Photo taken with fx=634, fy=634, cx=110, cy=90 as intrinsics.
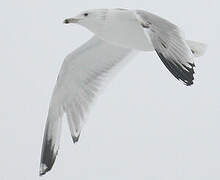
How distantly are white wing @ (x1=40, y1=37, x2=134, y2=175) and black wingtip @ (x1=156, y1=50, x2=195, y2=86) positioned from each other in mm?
783

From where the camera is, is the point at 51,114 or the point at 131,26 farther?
the point at 51,114

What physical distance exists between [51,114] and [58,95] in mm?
84

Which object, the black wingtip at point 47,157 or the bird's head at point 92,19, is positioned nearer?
the bird's head at point 92,19

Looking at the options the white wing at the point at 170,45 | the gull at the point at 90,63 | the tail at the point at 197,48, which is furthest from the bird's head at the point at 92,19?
the tail at the point at 197,48

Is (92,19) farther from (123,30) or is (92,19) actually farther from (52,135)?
(52,135)

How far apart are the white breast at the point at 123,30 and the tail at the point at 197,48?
0.27 meters

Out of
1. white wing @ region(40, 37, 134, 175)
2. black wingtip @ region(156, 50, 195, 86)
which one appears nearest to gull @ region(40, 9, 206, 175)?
white wing @ region(40, 37, 134, 175)

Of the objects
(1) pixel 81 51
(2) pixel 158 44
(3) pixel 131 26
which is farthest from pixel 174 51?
(1) pixel 81 51

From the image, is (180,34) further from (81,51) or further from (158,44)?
(81,51)

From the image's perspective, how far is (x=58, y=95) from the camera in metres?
2.63

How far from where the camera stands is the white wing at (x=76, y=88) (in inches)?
103

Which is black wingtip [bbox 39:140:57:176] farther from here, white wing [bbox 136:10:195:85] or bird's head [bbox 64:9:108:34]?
white wing [bbox 136:10:195:85]

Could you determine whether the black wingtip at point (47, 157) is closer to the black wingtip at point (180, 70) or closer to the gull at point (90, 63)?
the gull at point (90, 63)

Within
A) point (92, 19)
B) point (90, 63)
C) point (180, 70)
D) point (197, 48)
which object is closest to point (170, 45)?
point (180, 70)
